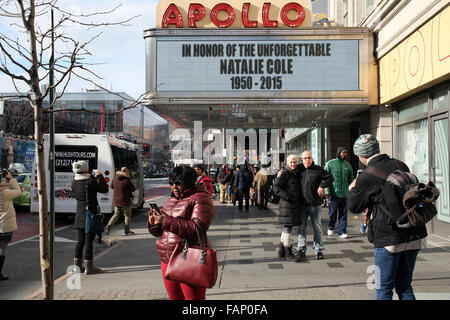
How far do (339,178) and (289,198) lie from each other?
281cm

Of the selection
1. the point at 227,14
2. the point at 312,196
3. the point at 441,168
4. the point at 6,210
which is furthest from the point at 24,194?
the point at 441,168

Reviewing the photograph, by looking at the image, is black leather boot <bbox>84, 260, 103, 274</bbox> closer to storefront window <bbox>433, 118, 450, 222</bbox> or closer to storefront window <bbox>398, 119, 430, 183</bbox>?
storefront window <bbox>433, 118, 450, 222</bbox>

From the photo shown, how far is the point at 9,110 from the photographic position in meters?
43.0

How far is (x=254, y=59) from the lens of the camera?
12219mm

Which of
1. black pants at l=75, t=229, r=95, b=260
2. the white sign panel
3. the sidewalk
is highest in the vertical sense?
the white sign panel

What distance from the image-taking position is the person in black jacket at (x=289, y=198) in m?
7.11

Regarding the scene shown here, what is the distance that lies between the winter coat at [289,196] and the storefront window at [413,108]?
418cm

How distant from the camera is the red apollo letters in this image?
1252 centimetres

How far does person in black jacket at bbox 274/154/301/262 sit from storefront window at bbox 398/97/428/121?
4100mm

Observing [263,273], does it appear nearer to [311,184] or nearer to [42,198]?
[311,184]

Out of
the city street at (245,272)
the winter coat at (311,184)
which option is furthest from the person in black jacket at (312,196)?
the city street at (245,272)

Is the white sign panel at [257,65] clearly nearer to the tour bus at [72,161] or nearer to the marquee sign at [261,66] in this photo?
the marquee sign at [261,66]

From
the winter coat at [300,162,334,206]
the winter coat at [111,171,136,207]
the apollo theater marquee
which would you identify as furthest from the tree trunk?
the apollo theater marquee
